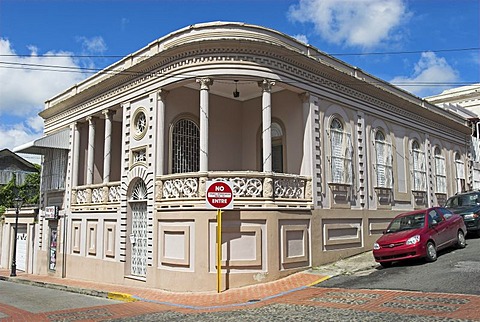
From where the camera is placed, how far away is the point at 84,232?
60.1 feet

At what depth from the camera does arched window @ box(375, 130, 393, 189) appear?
60.9 feet

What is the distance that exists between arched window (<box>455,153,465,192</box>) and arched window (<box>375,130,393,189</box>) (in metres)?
8.35

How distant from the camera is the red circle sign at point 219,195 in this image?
1192 cm

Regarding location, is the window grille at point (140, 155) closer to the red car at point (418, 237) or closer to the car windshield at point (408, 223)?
the red car at point (418, 237)

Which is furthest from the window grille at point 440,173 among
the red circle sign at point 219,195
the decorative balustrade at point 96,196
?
the decorative balustrade at point 96,196

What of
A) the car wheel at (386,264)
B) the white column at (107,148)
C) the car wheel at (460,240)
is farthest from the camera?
the white column at (107,148)

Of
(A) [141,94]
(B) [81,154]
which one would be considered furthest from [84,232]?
(A) [141,94]

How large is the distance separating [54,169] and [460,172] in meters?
21.6

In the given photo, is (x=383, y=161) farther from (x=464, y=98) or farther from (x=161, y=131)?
(x=464, y=98)

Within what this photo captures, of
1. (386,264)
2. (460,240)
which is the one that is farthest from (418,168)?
(386,264)

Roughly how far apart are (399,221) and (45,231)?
16.0 metres

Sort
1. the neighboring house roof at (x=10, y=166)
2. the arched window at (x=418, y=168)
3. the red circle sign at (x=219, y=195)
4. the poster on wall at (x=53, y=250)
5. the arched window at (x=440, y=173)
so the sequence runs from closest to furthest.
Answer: the red circle sign at (x=219, y=195)
the poster on wall at (x=53, y=250)
the arched window at (x=418, y=168)
the arched window at (x=440, y=173)
the neighboring house roof at (x=10, y=166)

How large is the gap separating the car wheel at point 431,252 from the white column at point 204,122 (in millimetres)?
6603

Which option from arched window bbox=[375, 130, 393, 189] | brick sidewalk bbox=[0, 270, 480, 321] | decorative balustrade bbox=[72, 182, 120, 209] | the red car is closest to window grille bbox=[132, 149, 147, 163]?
decorative balustrade bbox=[72, 182, 120, 209]
